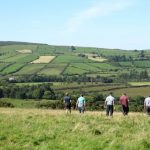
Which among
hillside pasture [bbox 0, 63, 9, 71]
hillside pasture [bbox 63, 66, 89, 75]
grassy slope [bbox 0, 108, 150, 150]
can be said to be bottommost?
grassy slope [bbox 0, 108, 150, 150]

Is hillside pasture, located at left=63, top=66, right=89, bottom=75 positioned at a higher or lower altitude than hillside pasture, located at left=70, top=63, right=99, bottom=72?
lower

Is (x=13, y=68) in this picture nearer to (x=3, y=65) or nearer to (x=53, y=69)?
(x=3, y=65)

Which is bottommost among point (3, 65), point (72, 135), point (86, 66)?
point (72, 135)

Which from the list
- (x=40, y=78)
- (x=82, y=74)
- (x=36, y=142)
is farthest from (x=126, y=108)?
(x=82, y=74)

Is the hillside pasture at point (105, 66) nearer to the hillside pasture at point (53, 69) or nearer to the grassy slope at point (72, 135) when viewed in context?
the hillside pasture at point (53, 69)

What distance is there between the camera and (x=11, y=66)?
183375 mm

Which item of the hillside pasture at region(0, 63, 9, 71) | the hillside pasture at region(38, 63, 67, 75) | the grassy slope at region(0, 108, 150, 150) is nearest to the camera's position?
the grassy slope at region(0, 108, 150, 150)

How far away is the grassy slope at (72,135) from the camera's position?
1714 cm

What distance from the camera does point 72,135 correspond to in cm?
1917

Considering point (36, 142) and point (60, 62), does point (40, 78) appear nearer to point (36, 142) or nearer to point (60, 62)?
point (60, 62)

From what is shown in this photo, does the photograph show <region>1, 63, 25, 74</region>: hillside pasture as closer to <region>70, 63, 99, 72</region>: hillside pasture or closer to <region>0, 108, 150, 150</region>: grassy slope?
<region>70, 63, 99, 72</region>: hillside pasture

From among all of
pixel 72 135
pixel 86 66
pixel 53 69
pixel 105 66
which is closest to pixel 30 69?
pixel 53 69

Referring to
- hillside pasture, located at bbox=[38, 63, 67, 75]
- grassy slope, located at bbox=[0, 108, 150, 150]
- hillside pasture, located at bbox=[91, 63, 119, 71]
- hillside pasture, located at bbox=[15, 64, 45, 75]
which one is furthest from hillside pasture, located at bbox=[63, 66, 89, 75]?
grassy slope, located at bbox=[0, 108, 150, 150]

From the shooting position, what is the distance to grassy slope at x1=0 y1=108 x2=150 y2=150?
56.2 feet
